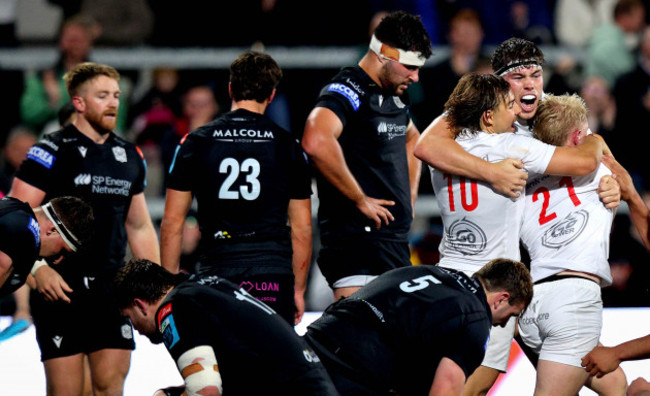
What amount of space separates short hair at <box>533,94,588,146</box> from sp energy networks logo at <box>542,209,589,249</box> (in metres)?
0.40

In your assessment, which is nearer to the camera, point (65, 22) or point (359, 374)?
point (359, 374)

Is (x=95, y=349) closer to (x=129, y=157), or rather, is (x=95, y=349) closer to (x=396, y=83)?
(x=129, y=157)

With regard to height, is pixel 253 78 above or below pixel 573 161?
above

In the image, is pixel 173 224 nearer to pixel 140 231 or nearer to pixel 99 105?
pixel 140 231

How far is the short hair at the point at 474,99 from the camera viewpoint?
5.11 meters

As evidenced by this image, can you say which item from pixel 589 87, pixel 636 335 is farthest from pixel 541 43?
pixel 636 335

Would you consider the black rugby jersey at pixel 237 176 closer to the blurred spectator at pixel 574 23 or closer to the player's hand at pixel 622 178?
the player's hand at pixel 622 178

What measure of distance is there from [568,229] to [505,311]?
0.67m

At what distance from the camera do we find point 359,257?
5.82 metres

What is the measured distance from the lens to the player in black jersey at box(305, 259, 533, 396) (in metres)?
4.57

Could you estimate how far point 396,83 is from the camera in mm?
5848

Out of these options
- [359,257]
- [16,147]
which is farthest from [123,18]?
[359,257]

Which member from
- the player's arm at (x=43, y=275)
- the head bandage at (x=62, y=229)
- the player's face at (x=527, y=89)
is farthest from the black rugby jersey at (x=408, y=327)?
the player's arm at (x=43, y=275)

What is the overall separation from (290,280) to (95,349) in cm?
131
